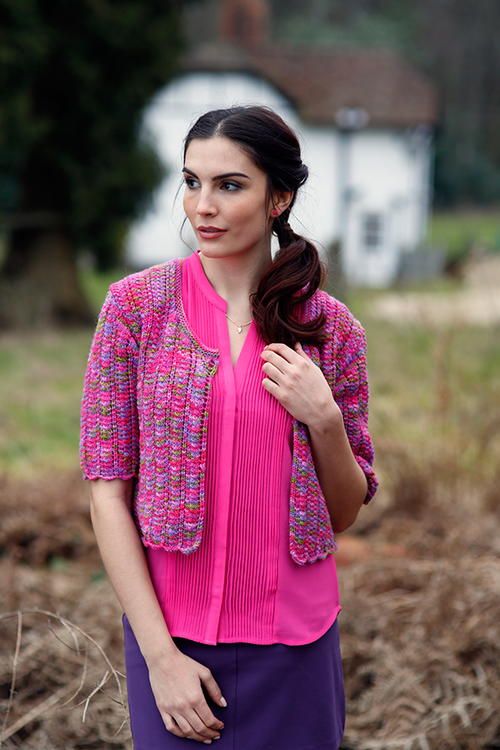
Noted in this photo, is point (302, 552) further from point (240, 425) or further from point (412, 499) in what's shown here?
point (412, 499)

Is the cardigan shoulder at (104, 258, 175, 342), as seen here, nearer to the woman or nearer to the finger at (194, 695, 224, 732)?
the woman

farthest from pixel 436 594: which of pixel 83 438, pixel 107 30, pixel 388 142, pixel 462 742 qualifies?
pixel 388 142

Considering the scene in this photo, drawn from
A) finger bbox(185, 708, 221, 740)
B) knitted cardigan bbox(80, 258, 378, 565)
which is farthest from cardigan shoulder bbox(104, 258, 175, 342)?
finger bbox(185, 708, 221, 740)

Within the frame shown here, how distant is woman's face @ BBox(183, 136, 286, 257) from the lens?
5.79 feet

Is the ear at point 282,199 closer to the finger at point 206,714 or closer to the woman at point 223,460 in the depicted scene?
the woman at point 223,460

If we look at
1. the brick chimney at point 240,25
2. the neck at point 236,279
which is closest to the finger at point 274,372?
the neck at point 236,279

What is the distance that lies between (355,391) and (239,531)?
13.9 inches

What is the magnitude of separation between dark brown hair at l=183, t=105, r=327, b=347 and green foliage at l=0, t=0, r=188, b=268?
29.3 feet

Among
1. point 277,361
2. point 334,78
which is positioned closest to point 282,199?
point 277,361

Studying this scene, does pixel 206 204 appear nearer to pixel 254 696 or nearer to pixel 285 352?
pixel 285 352

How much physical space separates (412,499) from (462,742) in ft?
6.67

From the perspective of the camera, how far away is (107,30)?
10930mm

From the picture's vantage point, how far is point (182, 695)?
1.74 m

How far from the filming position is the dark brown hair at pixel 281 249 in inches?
69.7
